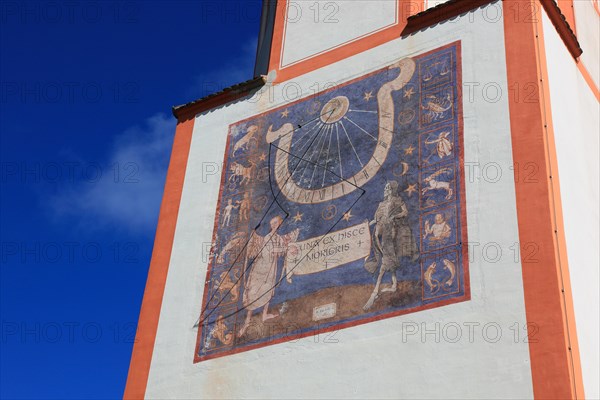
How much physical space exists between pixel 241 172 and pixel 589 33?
509 cm

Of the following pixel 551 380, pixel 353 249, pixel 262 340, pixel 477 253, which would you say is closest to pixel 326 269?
pixel 353 249

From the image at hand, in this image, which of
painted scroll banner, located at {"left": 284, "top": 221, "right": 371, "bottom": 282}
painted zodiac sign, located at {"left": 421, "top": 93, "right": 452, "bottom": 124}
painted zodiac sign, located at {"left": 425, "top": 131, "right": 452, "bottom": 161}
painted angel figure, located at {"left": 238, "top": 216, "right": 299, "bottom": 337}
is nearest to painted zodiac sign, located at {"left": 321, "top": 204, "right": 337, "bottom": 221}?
painted scroll banner, located at {"left": 284, "top": 221, "right": 371, "bottom": 282}

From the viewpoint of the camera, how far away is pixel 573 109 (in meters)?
11.1

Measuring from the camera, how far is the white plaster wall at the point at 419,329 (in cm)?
916

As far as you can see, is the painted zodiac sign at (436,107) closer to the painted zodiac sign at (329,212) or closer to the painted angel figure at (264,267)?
the painted zodiac sign at (329,212)

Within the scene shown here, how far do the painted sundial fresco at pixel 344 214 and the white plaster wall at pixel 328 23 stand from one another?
2.92 feet

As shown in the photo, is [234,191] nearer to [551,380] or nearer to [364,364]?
[364,364]

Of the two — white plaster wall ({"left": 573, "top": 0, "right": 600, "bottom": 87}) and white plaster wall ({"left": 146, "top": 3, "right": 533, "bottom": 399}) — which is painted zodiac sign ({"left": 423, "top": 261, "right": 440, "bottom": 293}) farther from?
white plaster wall ({"left": 573, "top": 0, "right": 600, "bottom": 87})

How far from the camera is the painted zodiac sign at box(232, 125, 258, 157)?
42.0 feet

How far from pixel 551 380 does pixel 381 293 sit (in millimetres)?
2146

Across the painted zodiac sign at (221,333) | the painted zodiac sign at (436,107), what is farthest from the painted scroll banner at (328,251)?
the painted zodiac sign at (436,107)

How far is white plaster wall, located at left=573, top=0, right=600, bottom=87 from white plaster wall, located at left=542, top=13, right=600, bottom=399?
2.26ft

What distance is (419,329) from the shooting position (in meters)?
9.62

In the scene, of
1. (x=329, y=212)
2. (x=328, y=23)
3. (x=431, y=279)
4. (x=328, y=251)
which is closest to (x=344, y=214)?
(x=329, y=212)
